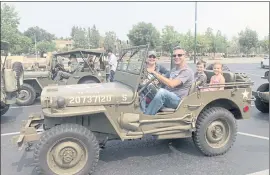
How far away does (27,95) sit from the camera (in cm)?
921

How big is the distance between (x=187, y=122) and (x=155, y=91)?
0.67 m

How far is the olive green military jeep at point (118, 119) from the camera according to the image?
381 cm

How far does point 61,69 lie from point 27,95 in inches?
61.2

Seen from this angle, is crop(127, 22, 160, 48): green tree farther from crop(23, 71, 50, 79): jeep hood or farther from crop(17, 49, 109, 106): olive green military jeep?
crop(23, 71, 50, 79): jeep hood

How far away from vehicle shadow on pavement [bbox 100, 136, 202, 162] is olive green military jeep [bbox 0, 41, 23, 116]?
9.99 feet

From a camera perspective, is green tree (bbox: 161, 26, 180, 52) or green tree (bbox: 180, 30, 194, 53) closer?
green tree (bbox: 180, 30, 194, 53)

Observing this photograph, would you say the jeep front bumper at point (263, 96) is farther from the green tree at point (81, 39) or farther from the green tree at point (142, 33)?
the green tree at point (81, 39)

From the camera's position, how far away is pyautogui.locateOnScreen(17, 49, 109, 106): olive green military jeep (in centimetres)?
921

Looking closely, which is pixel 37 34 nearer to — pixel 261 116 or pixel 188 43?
pixel 188 43

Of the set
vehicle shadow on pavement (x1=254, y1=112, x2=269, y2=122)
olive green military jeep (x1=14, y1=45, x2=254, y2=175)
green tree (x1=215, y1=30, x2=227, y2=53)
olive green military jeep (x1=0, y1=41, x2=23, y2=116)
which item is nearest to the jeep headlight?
olive green military jeep (x1=14, y1=45, x2=254, y2=175)

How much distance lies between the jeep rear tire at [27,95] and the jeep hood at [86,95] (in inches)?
205

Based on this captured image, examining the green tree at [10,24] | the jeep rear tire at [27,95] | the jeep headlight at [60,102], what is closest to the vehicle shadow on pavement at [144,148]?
the jeep headlight at [60,102]

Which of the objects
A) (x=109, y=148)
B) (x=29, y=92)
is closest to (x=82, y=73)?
(x=29, y=92)

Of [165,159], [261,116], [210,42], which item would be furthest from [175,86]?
[210,42]
